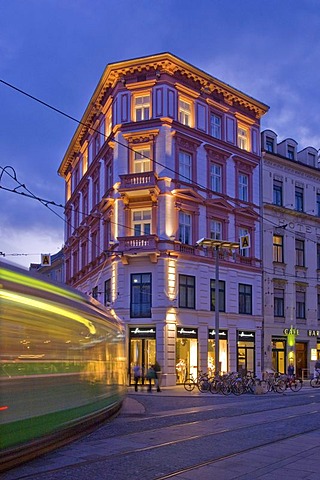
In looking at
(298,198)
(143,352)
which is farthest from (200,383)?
(298,198)

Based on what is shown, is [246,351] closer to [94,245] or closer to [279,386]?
[279,386]

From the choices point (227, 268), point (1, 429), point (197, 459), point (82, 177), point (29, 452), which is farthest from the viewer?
point (82, 177)

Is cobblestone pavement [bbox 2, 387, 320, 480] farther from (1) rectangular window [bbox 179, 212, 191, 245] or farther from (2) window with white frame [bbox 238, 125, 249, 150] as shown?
(2) window with white frame [bbox 238, 125, 249, 150]

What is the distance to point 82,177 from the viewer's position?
150 feet

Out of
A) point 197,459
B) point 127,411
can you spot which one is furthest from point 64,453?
point 127,411

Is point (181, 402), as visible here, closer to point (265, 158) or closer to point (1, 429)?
point (1, 429)

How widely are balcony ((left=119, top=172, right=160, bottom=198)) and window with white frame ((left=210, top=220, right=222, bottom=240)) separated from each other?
5.00 metres

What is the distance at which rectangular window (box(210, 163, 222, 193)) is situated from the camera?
3800cm

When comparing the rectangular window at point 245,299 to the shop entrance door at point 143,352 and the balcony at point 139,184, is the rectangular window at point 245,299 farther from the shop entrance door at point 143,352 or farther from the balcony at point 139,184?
the balcony at point 139,184

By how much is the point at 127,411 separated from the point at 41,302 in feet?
32.9

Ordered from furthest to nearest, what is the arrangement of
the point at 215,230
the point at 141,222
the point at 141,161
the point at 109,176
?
the point at 215,230 → the point at 109,176 → the point at 141,161 → the point at 141,222

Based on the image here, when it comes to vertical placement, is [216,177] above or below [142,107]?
below

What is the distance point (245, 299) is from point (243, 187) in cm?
745

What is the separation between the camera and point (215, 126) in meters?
39.0
